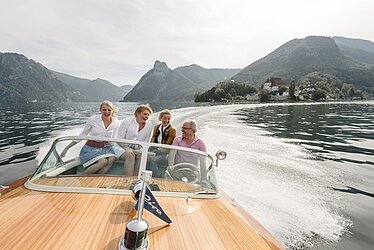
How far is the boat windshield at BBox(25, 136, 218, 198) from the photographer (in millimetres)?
2971

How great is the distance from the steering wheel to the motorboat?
0.5 inches

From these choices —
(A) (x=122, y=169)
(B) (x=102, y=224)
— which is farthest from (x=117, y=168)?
(B) (x=102, y=224)

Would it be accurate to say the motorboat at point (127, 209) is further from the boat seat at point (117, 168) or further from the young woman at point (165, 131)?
the young woman at point (165, 131)

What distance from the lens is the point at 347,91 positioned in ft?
419

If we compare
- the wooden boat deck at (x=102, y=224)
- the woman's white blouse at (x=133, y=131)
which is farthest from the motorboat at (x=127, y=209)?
the woman's white blouse at (x=133, y=131)

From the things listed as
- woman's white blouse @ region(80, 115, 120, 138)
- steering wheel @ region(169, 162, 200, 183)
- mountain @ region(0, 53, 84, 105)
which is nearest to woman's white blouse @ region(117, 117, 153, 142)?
woman's white blouse @ region(80, 115, 120, 138)

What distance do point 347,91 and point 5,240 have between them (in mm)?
151647

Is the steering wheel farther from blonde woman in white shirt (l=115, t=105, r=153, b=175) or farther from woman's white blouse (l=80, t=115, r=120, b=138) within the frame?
woman's white blouse (l=80, t=115, r=120, b=138)

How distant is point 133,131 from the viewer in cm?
517

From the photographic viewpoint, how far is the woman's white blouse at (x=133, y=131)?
16.9 ft

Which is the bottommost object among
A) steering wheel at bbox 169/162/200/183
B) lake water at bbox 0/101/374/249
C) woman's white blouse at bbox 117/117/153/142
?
lake water at bbox 0/101/374/249

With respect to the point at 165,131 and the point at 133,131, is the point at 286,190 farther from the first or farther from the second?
the point at 133,131

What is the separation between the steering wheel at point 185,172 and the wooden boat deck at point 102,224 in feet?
1.45

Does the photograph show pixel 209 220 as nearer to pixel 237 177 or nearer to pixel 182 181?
pixel 182 181
